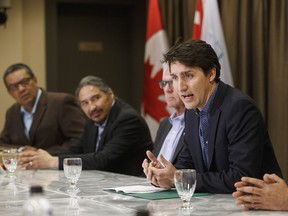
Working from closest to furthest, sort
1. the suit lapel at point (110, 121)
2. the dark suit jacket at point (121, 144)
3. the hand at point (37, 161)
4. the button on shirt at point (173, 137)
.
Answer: the button on shirt at point (173, 137) → the hand at point (37, 161) → the dark suit jacket at point (121, 144) → the suit lapel at point (110, 121)

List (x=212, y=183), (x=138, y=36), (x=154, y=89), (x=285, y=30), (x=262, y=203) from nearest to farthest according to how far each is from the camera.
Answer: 1. (x=262, y=203)
2. (x=212, y=183)
3. (x=285, y=30)
4. (x=154, y=89)
5. (x=138, y=36)

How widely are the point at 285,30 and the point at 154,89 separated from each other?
151cm

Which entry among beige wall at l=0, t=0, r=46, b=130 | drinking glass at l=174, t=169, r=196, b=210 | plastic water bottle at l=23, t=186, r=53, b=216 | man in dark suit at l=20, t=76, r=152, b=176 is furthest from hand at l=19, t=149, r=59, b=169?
plastic water bottle at l=23, t=186, r=53, b=216

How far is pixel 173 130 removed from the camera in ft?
12.6

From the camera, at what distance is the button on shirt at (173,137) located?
3752 millimetres

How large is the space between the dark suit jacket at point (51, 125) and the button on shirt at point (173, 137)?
1.65 meters

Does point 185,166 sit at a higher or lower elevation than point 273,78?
lower

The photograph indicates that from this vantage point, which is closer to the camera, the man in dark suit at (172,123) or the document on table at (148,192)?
the document on table at (148,192)

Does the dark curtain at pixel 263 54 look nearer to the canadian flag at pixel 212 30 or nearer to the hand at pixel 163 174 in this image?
the canadian flag at pixel 212 30

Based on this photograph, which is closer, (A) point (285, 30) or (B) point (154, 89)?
(A) point (285, 30)

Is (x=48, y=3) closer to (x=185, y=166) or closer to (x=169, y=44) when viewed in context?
(x=169, y=44)

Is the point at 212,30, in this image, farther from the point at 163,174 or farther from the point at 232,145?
the point at 163,174

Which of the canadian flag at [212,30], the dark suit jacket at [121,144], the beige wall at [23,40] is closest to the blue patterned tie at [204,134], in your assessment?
the dark suit jacket at [121,144]

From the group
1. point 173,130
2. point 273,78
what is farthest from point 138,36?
point 173,130
